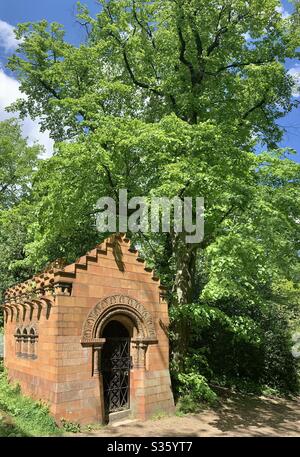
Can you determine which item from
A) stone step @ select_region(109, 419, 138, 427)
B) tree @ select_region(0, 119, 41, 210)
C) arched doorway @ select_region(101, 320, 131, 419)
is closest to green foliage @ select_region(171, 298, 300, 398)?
arched doorway @ select_region(101, 320, 131, 419)

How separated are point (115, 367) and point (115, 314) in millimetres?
1547

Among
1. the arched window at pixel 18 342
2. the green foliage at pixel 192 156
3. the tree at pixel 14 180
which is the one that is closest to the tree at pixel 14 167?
→ the tree at pixel 14 180

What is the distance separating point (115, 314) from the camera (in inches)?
452

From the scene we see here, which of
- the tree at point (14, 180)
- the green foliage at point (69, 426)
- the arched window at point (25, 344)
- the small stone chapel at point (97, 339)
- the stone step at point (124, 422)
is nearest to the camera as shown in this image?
the green foliage at point (69, 426)

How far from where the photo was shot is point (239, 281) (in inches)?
450

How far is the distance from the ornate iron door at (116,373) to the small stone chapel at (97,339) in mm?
26

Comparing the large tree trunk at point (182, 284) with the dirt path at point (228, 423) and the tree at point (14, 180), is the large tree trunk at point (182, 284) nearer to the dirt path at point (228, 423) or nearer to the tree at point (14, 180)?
the dirt path at point (228, 423)

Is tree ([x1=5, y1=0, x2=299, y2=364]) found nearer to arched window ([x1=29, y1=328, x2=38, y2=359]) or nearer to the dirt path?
the dirt path

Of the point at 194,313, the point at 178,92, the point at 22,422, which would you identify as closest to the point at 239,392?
the point at 194,313

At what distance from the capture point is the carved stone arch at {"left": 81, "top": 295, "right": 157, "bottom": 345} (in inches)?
418

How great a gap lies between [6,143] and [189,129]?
65.2 feet

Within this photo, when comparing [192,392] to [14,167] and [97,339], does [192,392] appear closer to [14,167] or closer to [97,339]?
[97,339]

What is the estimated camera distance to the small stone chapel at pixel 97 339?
10.1 metres

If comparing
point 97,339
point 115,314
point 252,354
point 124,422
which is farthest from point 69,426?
point 252,354
